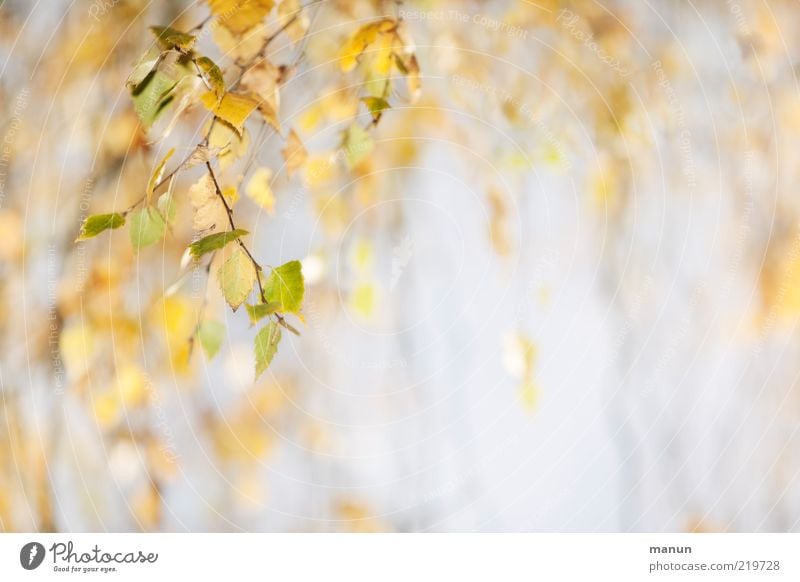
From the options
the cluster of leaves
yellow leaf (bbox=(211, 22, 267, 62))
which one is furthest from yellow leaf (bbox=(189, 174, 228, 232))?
yellow leaf (bbox=(211, 22, 267, 62))

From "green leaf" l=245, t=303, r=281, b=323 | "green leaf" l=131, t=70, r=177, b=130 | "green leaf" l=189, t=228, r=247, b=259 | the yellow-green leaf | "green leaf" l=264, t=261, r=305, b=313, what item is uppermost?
"green leaf" l=131, t=70, r=177, b=130

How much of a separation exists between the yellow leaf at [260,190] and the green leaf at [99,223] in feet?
0.33

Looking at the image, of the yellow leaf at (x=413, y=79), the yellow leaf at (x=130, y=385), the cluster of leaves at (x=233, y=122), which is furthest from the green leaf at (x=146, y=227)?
the yellow leaf at (x=413, y=79)

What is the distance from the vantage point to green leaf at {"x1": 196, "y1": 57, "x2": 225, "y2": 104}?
0.49 m

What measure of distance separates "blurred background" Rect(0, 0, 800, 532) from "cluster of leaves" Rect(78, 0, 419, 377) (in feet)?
0.04

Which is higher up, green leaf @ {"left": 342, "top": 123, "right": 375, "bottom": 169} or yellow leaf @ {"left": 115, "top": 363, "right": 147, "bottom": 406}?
green leaf @ {"left": 342, "top": 123, "right": 375, "bottom": 169}

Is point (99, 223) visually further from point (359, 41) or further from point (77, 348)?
point (359, 41)

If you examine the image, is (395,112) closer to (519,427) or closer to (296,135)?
(296,135)

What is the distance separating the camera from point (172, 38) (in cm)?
53

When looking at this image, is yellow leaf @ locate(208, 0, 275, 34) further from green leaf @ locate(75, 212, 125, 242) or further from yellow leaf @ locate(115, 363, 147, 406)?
yellow leaf @ locate(115, 363, 147, 406)

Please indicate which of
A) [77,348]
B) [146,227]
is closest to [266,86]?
[146,227]

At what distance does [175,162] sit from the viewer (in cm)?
57
